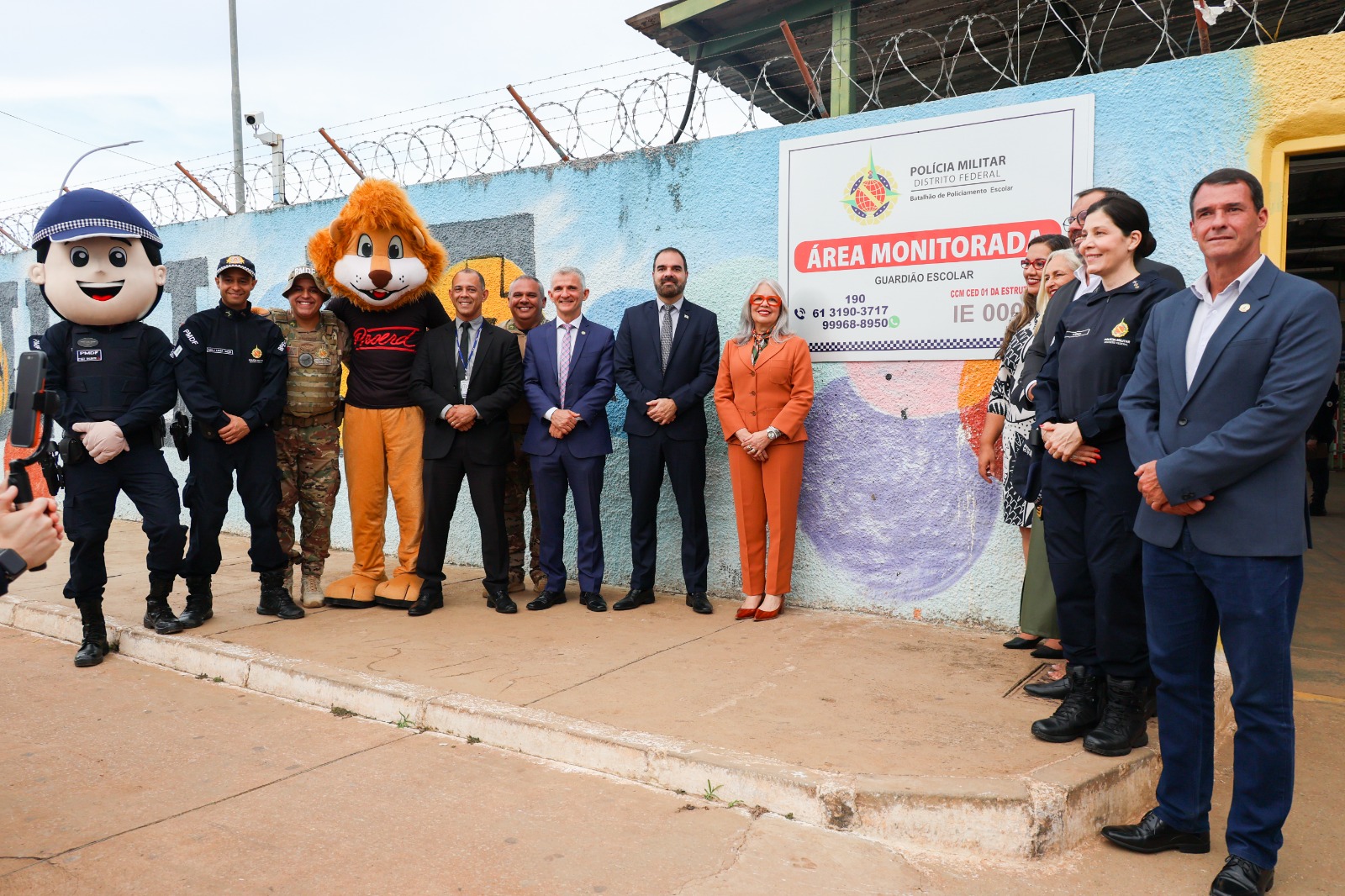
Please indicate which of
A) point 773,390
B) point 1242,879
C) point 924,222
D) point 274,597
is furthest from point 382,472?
point 1242,879

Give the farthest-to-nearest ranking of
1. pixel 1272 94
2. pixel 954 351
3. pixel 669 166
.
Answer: pixel 669 166
pixel 954 351
pixel 1272 94

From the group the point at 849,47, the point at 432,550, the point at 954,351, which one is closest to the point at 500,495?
the point at 432,550

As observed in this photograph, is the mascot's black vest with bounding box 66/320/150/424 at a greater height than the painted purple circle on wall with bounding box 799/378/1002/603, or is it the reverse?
the mascot's black vest with bounding box 66/320/150/424

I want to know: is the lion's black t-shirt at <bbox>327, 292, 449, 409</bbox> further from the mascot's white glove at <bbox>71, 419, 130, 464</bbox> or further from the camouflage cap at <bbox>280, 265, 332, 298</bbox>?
the mascot's white glove at <bbox>71, 419, 130, 464</bbox>

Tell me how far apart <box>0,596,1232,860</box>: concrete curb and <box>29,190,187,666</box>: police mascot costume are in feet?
5.41

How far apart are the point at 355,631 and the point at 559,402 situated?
1701mm

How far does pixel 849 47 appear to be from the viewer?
19.3 ft

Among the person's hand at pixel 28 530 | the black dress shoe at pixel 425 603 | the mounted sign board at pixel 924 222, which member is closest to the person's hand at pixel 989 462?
the mounted sign board at pixel 924 222

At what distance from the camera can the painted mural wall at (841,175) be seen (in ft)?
14.8

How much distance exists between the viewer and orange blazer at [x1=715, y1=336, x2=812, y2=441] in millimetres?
5254

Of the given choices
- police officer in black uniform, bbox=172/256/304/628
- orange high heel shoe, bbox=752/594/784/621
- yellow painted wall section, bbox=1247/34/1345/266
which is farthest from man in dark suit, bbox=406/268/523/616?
yellow painted wall section, bbox=1247/34/1345/266

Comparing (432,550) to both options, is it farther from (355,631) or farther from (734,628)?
(734,628)

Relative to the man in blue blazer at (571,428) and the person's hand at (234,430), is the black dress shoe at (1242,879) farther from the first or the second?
the person's hand at (234,430)

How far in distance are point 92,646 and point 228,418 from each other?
1.36m
